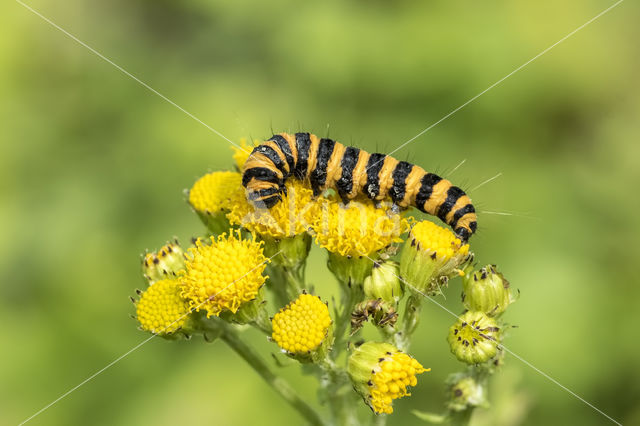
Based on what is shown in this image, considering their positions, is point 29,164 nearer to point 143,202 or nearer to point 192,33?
point 143,202

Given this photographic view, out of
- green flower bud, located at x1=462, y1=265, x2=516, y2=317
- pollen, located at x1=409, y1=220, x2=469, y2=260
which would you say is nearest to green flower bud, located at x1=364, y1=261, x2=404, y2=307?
pollen, located at x1=409, y1=220, x2=469, y2=260

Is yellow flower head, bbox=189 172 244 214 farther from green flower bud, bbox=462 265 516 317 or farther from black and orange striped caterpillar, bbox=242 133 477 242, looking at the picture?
green flower bud, bbox=462 265 516 317

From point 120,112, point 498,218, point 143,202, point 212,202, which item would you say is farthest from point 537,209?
point 120,112

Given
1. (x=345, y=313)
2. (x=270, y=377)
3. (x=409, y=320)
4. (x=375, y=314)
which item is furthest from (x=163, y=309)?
(x=409, y=320)

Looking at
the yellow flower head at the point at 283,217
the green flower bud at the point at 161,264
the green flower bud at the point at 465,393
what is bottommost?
the green flower bud at the point at 465,393

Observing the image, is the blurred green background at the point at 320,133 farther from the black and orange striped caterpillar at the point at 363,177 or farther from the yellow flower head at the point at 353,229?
the yellow flower head at the point at 353,229

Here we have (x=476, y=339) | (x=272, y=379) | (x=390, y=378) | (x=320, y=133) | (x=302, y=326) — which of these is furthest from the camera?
(x=320, y=133)

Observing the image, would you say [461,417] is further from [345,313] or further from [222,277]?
[222,277]

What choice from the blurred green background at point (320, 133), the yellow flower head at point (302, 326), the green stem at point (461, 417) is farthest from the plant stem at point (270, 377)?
the blurred green background at point (320, 133)
